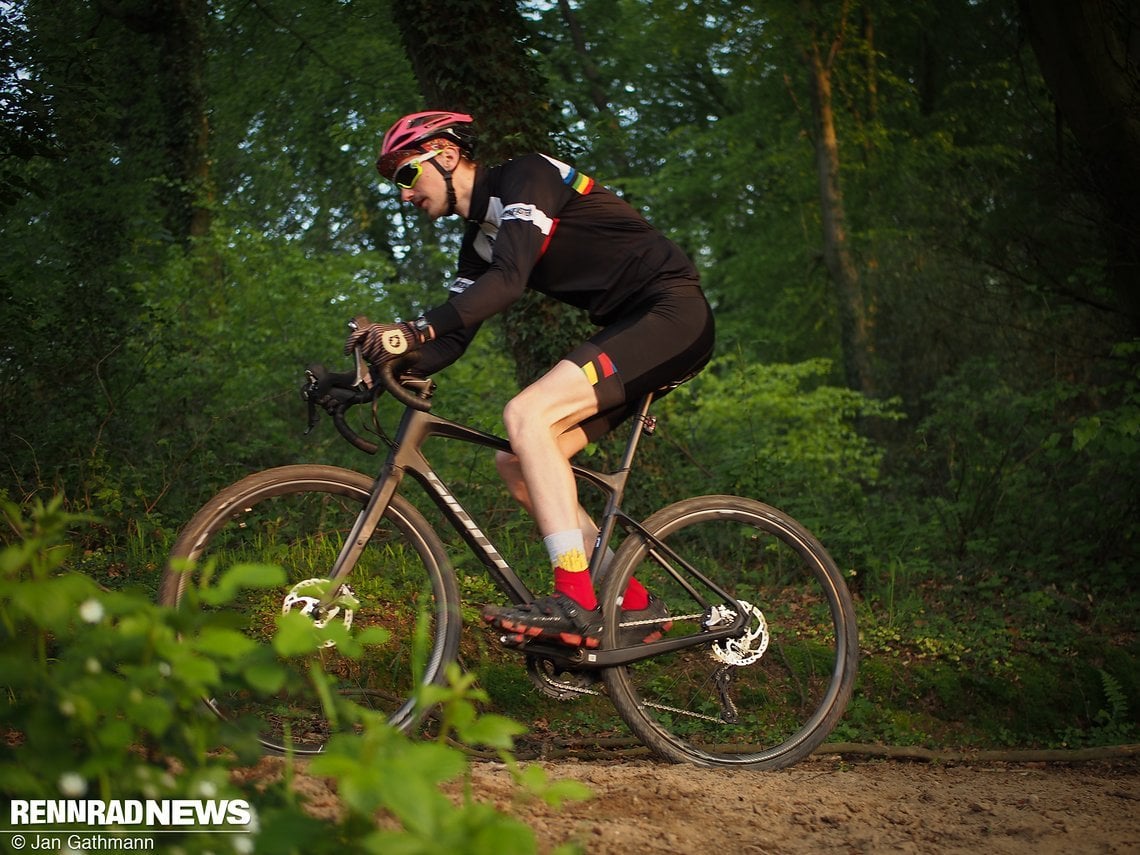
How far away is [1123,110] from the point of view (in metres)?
7.44

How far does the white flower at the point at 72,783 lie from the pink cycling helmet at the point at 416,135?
8.89ft

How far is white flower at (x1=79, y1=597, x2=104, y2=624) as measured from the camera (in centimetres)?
198

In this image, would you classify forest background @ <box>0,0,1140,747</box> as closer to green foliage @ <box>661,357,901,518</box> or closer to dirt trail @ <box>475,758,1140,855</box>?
green foliage @ <box>661,357,901,518</box>

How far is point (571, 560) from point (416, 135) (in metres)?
1.65

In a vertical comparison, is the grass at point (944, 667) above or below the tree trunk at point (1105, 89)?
below

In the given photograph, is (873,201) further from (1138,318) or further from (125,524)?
(125,524)

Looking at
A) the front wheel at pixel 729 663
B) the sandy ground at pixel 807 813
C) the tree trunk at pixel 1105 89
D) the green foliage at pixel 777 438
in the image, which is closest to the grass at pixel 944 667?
the front wheel at pixel 729 663

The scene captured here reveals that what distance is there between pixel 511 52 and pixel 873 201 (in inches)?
553

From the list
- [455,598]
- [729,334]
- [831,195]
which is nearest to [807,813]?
[455,598]

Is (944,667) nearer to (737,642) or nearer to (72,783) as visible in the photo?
(737,642)

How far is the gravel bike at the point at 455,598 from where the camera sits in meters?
4.01

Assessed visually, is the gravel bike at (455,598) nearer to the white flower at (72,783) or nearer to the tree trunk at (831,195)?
the white flower at (72,783)

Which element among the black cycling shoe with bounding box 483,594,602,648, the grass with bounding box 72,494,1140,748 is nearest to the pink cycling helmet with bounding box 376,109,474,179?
the black cycling shoe with bounding box 483,594,602,648

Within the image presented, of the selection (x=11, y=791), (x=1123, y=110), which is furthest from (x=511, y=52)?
(x=11, y=791)
